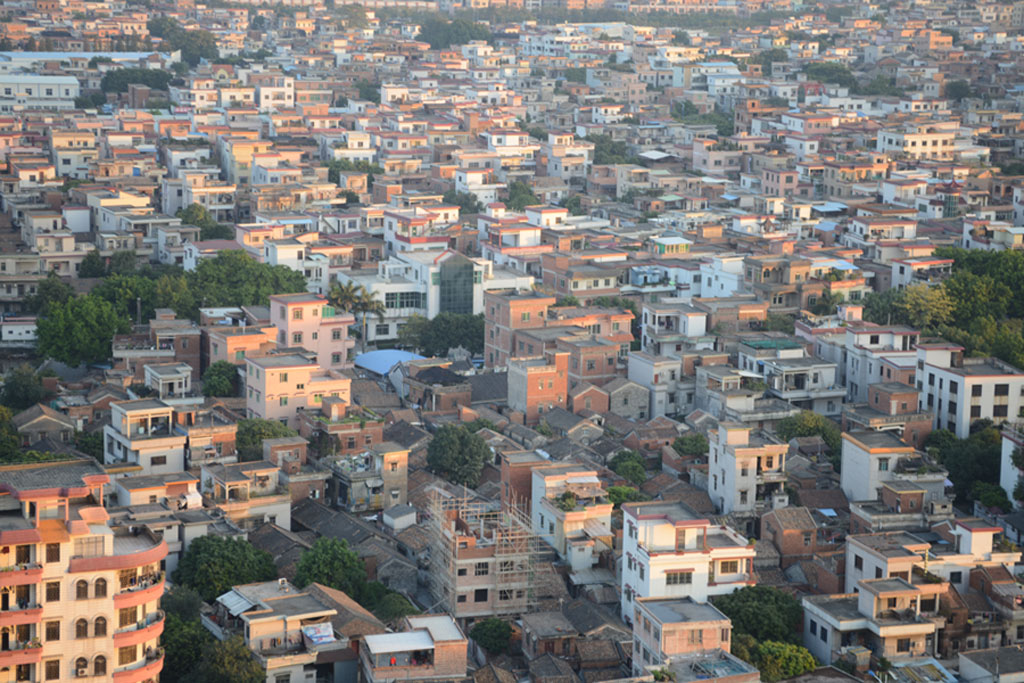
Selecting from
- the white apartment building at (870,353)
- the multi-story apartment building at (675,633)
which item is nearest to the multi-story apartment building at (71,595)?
the multi-story apartment building at (675,633)

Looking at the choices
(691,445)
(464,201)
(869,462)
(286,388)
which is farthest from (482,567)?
(464,201)

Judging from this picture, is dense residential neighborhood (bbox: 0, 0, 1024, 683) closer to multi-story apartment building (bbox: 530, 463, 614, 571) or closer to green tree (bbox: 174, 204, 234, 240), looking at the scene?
multi-story apartment building (bbox: 530, 463, 614, 571)

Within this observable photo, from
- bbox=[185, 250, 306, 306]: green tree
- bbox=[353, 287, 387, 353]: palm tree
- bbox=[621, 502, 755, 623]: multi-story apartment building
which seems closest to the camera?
bbox=[621, 502, 755, 623]: multi-story apartment building

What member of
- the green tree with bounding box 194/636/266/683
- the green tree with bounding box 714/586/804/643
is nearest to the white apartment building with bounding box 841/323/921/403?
the green tree with bounding box 714/586/804/643

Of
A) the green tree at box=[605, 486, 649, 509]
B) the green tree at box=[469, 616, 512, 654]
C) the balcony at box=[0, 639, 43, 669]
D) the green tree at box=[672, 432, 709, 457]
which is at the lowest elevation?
the green tree at box=[469, 616, 512, 654]

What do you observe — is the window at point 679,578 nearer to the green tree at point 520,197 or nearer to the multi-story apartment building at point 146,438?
the multi-story apartment building at point 146,438

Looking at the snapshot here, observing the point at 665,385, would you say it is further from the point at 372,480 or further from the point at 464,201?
the point at 464,201
